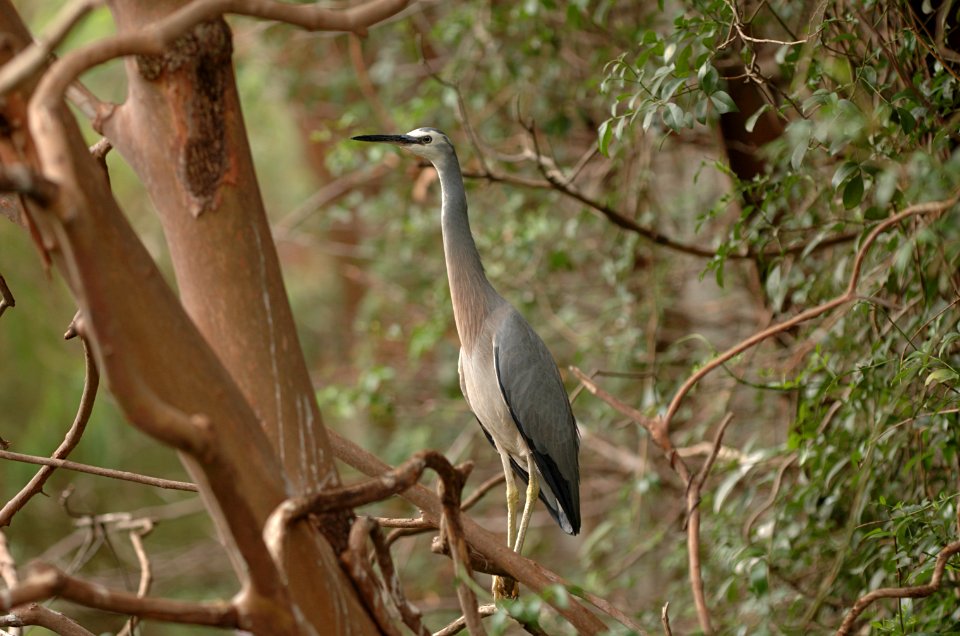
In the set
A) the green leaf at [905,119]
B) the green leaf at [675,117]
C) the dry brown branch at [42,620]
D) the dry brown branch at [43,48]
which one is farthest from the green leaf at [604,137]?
the dry brown branch at [42,620]

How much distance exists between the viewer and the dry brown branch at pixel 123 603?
0.72 metres

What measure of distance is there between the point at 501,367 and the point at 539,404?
126 mm

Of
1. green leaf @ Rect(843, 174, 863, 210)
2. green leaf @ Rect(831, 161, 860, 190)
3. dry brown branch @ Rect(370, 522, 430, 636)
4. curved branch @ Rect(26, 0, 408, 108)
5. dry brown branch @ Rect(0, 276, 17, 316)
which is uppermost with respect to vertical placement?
curved branch @ Rect(26, 0, 408, 108)

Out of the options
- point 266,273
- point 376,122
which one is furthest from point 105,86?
point 266,273

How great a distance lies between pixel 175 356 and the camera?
0.85 metres

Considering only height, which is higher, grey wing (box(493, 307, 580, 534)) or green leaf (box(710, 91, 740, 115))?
green leaf (box(710, 91, 740, 115))

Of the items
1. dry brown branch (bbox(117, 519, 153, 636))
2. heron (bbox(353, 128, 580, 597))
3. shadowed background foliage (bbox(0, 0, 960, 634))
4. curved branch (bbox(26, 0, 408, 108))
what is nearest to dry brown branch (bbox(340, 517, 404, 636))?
shadowed background foliage (bbox(0, 0, 960, 634))

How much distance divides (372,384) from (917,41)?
1845mm

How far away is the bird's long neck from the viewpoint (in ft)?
6.83

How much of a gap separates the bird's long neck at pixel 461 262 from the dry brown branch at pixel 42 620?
1080 millimetres

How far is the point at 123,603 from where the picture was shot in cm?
76

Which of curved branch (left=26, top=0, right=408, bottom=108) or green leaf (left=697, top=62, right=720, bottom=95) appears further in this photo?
green leaf (left=697, top=62, right=720, bottom=95)

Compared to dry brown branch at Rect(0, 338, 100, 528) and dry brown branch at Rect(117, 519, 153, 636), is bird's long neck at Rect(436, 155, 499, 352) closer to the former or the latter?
dry brown branch at Rect(117, 519, 153, 636)

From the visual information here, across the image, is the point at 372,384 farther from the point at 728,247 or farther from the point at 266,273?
the point at 266,273
